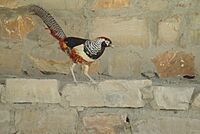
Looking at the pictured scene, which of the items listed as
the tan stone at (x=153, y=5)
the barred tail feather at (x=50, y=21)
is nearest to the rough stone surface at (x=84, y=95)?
the barred tail feather at (x=50, y=21)

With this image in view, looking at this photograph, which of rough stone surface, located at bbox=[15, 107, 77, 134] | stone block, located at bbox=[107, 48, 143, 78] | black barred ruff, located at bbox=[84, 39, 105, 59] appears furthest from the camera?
stone block, located at bbox=[107, 48, 143, 78]

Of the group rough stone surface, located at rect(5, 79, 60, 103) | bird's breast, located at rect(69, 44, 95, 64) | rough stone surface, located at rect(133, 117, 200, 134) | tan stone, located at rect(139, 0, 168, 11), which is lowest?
rough stone surface, located at rect(133, 117, 200, 134)

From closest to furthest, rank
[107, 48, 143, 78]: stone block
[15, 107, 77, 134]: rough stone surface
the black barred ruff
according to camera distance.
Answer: the black barred ruff
[15, 107, 77, 134]: rough stone surface
[107, 48, 143, 78]: stone block

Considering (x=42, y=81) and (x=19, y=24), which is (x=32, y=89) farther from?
(x=19, y=24)

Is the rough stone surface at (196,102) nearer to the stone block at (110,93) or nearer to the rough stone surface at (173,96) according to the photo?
the rough stone surface at (173,96)

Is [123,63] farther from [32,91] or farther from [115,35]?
[32,91]

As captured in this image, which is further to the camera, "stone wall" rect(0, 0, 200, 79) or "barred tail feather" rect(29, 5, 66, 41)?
"stone wall" rect(0, 0, 200, 79)

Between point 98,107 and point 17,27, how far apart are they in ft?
1.79

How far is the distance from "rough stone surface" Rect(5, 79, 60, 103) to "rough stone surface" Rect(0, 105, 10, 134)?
0.18ft

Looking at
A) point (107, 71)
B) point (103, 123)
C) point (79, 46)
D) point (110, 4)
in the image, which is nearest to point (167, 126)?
point (103, 123)

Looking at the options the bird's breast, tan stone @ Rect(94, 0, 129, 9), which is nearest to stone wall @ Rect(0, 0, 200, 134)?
tan stone @ Rect(94, 0, 129, 9)

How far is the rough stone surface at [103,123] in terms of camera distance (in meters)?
1.90

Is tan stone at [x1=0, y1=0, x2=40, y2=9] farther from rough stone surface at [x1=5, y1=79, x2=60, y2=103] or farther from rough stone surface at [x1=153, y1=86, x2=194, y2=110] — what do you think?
rough stone surface at [x1=153, y1=86, x2=194, y2=110]

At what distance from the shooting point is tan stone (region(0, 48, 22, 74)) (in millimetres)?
2105
